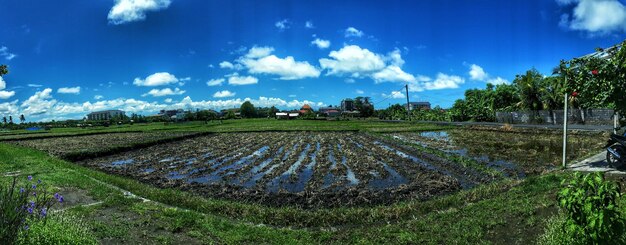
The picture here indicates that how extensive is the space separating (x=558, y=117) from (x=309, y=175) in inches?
1386

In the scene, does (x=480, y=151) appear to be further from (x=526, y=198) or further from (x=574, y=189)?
(x=574, y=189)

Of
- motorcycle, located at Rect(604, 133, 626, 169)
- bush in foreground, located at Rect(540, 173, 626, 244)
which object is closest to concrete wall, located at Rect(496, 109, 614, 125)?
motorcycle, located at Rect(604, 133, 626, 169)

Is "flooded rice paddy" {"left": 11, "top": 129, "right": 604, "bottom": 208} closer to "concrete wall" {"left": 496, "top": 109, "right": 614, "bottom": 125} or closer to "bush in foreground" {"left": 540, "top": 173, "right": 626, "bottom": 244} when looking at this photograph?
"bush in foreground" {"left": 540, "top": 173, "right": 626, "bottom": 244}

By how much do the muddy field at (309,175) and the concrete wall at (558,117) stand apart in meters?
25.0

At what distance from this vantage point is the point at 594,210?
11.8ft

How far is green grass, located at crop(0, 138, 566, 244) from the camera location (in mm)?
5988

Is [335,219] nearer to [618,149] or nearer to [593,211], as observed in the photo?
[593,211]

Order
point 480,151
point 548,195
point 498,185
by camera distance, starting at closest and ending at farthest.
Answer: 1. point 548,195
2. point 498,185
3. point 480,151

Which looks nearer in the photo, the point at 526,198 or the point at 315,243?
the point at 315,243

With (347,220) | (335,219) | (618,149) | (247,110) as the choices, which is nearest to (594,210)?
(347,220)

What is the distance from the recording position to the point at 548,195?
24.1 feet

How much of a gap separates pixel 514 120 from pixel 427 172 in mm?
36799

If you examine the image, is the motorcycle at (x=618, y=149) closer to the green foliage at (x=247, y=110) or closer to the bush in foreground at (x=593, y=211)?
the bush in foreground at (x=593, y=211)

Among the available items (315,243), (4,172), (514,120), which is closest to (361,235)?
(315,243)
